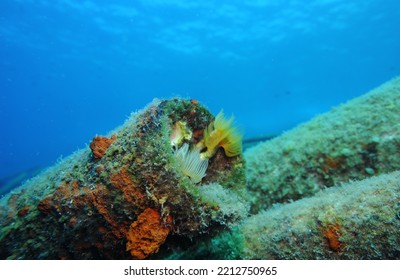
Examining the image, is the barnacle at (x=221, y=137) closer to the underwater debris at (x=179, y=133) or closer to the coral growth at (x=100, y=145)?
the underwater debris at (x=179, y=133)

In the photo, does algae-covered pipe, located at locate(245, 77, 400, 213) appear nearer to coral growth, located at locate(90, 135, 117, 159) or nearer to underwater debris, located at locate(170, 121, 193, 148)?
underwater debris, located at locate(170, 121, 193, 148)

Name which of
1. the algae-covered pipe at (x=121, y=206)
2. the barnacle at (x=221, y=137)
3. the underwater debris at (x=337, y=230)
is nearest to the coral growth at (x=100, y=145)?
the algae-covered pipe at (x=121, y=206)

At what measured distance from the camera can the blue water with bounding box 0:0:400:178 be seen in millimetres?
38750

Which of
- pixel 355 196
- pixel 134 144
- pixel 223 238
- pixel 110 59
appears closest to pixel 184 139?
pixel 134 144

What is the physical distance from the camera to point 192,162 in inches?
98.3

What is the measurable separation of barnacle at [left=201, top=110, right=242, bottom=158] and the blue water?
0.56 feet

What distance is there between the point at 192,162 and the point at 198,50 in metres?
58.2

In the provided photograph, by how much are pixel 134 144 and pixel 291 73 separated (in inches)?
3654

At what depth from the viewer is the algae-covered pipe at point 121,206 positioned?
196cm

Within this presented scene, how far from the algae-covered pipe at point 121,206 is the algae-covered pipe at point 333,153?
9.65ft

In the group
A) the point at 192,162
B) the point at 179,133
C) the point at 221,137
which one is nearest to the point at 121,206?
the point at 192,162

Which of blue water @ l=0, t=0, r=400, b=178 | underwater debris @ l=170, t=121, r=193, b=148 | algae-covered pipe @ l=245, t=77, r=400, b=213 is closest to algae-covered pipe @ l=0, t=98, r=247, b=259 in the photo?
underwater debris @ l=170, t=121, r=193, b=148

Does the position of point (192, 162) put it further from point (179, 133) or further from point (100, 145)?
point (100, 145)

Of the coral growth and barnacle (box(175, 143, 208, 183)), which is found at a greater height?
the coral growth
